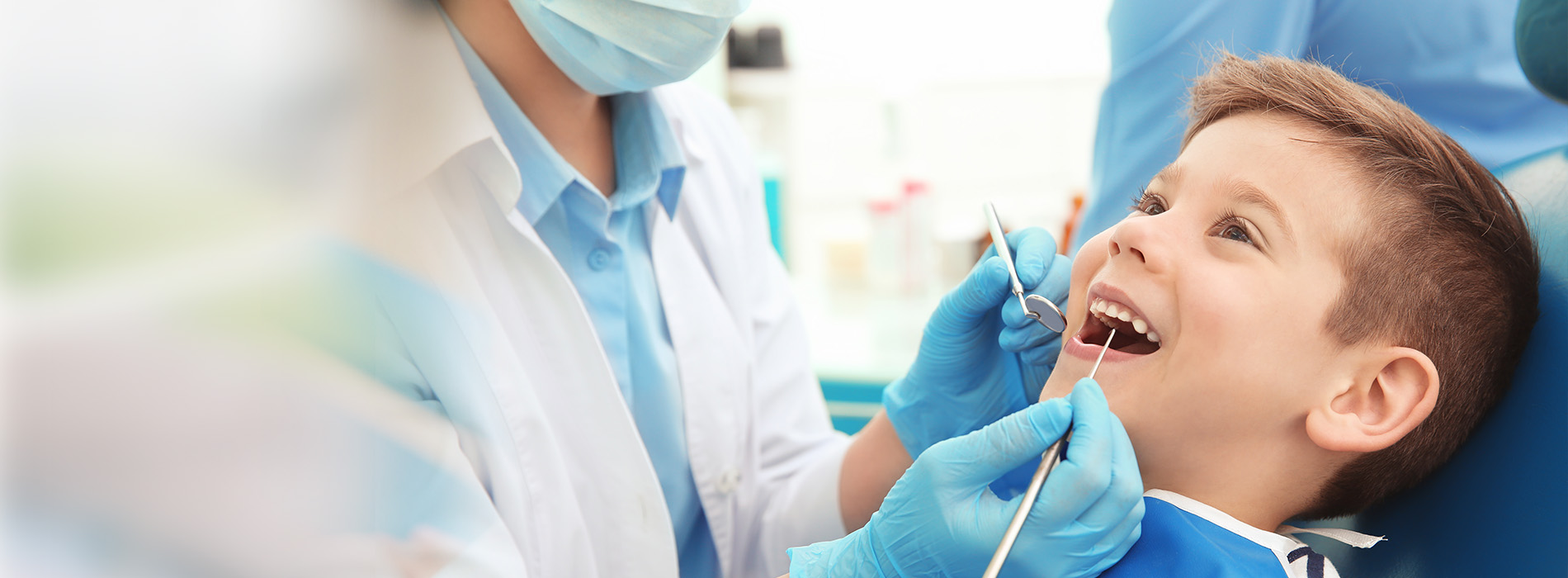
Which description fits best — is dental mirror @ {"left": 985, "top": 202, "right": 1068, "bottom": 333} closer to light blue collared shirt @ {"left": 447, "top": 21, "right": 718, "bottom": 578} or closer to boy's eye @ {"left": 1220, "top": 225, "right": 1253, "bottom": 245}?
boy's eye @ {"left": 1220, "top": 225, "right": 1253, "bottom": 245}

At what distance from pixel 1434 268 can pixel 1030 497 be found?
1.55 feet

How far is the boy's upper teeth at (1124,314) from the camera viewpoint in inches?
34.5

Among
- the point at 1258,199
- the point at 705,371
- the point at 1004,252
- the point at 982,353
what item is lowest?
the point at 705,371

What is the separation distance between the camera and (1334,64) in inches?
46.7

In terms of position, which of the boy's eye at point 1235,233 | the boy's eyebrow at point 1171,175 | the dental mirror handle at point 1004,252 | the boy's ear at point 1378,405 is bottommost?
the boy's ear at point 1378,405

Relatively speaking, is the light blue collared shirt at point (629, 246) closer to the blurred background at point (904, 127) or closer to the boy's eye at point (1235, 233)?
the boy's eye at point (1235, 233)

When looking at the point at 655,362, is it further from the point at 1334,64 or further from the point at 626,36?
the point at 1334,64

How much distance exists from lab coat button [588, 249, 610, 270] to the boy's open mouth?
1.90 ft

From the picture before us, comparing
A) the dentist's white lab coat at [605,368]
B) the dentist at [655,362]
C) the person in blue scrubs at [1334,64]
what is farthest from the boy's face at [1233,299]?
the dentist's white lab coat at [605,368]

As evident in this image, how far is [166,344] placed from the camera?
0.25 meters

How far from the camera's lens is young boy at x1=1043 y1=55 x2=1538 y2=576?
2.73ft

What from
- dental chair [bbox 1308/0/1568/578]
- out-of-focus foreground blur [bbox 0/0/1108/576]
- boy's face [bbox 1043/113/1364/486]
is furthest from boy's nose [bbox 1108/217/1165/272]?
out-of-focus foreground blur [bbox 0/0/1108/576]

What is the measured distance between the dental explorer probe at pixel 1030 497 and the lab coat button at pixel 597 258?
0.60m

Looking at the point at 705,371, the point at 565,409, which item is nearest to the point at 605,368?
the point at 565,409
